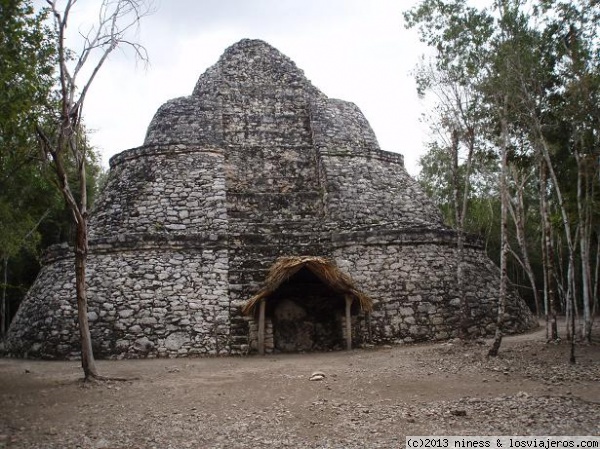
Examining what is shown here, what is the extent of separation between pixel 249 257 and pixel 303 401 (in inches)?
204

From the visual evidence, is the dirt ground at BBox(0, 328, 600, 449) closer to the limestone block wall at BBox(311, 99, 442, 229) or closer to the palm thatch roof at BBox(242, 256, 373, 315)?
the palm thatch roof at BBox(242, 256, 373, 315)

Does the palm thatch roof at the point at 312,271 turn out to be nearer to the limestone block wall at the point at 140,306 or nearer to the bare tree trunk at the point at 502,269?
the limestone block wall at the point at 140,306

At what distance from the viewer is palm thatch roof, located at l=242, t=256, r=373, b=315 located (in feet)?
29.6

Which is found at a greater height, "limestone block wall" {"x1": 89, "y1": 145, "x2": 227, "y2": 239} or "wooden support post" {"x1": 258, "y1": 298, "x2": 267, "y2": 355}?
"limestone block wall" {"x1": 89, "y1": 145, "x2": 227, "y2": 239}

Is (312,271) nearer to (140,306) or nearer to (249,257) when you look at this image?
(249,257)

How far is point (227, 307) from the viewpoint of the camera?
9984 mm

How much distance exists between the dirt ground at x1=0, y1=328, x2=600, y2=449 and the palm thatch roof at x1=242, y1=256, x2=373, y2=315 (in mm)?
1252

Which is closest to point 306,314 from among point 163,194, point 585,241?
point 163,194

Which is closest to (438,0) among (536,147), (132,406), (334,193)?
(536,147)

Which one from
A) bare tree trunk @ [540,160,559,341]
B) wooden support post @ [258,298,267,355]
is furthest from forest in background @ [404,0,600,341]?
wooden support post @ [258,298,267,355]

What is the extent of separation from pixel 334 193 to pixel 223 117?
4657mm

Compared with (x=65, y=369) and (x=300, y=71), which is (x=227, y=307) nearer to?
(x=65, y=369)

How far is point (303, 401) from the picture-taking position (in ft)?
19.4

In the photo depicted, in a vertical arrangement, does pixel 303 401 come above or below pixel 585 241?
below
